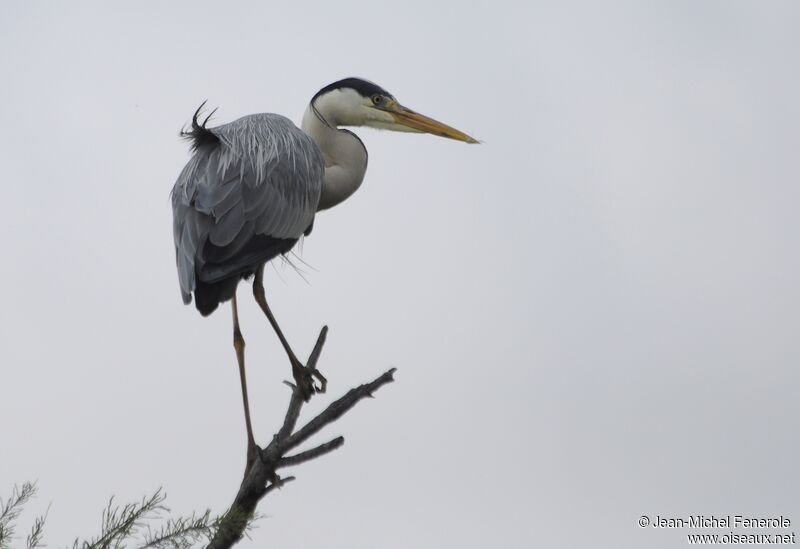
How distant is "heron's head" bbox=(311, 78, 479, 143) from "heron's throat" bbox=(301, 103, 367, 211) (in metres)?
0.07

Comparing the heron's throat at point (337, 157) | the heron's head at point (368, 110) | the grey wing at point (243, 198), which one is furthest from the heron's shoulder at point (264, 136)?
the heron's head at point (368, 110)

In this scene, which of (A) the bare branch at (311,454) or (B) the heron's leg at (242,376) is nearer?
(A) the bare branch at (311,454)

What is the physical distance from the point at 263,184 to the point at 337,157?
46.6 inches

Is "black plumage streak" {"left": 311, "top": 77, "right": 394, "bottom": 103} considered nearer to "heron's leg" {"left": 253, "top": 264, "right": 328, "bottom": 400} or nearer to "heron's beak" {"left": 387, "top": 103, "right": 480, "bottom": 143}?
"heron's beak" {"left": 387, "top": 103, "right": 480, "bottom": 143}

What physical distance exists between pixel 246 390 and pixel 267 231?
92cm

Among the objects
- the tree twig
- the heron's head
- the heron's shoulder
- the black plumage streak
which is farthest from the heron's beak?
the tree twig

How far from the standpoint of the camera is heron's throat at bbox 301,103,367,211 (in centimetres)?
724

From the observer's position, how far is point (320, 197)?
7.15 meters

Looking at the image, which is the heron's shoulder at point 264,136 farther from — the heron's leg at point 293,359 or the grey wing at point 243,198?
the heron's leg at point 293,359

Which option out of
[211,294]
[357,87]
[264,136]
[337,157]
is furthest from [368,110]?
[211,294]

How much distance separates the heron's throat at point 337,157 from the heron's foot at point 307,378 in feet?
5.16

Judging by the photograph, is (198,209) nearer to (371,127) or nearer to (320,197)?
(320,197)

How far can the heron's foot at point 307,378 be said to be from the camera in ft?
19.4

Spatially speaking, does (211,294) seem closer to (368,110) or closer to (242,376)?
(242,376)
